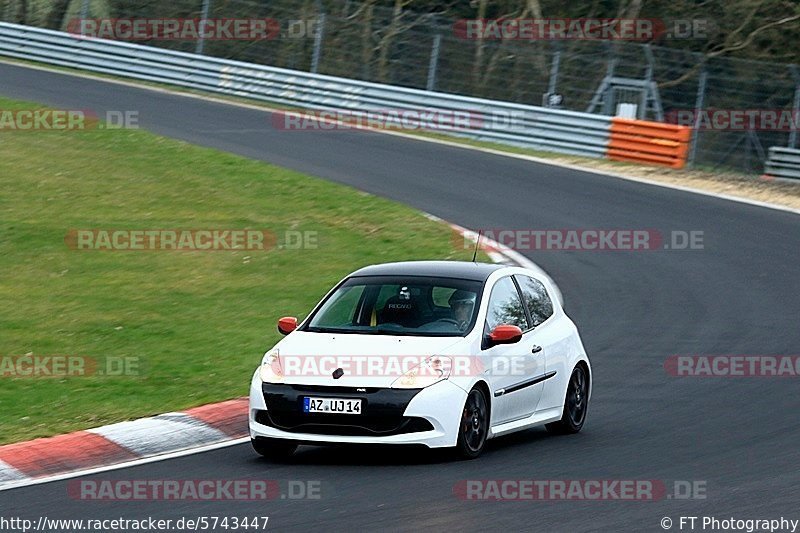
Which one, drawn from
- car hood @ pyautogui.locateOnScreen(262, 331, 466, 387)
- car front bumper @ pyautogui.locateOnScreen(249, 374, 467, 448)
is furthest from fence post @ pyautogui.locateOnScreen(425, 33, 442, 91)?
car front bumper @ pyautogui.locateOnScreen(249, 374, 467, 448)

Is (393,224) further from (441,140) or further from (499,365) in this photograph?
(499,365)

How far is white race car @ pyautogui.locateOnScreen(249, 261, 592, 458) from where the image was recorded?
9750 millimetres

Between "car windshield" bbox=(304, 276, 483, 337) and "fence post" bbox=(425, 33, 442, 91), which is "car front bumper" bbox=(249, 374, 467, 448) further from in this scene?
"fence post" bbox=(425, 33, 442, 91)

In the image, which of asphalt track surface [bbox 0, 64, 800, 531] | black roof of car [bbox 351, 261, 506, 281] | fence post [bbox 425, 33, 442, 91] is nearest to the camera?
asphalt track surface [bbox 0, 64, 800, 531]

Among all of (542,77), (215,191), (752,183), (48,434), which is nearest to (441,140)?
(542,77)

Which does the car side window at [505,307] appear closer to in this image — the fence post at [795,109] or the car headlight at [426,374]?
the car headlight at [426,374]

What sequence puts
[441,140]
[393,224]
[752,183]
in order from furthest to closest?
[441,140] → [752,183] → [393,224]

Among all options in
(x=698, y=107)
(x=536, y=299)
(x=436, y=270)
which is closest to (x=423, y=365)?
(x=436, y=270)

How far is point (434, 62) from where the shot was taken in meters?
32.8

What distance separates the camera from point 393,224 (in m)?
21.4

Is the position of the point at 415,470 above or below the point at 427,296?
below

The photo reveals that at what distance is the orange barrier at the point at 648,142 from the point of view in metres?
28.5

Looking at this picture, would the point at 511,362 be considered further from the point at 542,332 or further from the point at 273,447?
the point at 273,447

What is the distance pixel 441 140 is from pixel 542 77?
3.25 m
